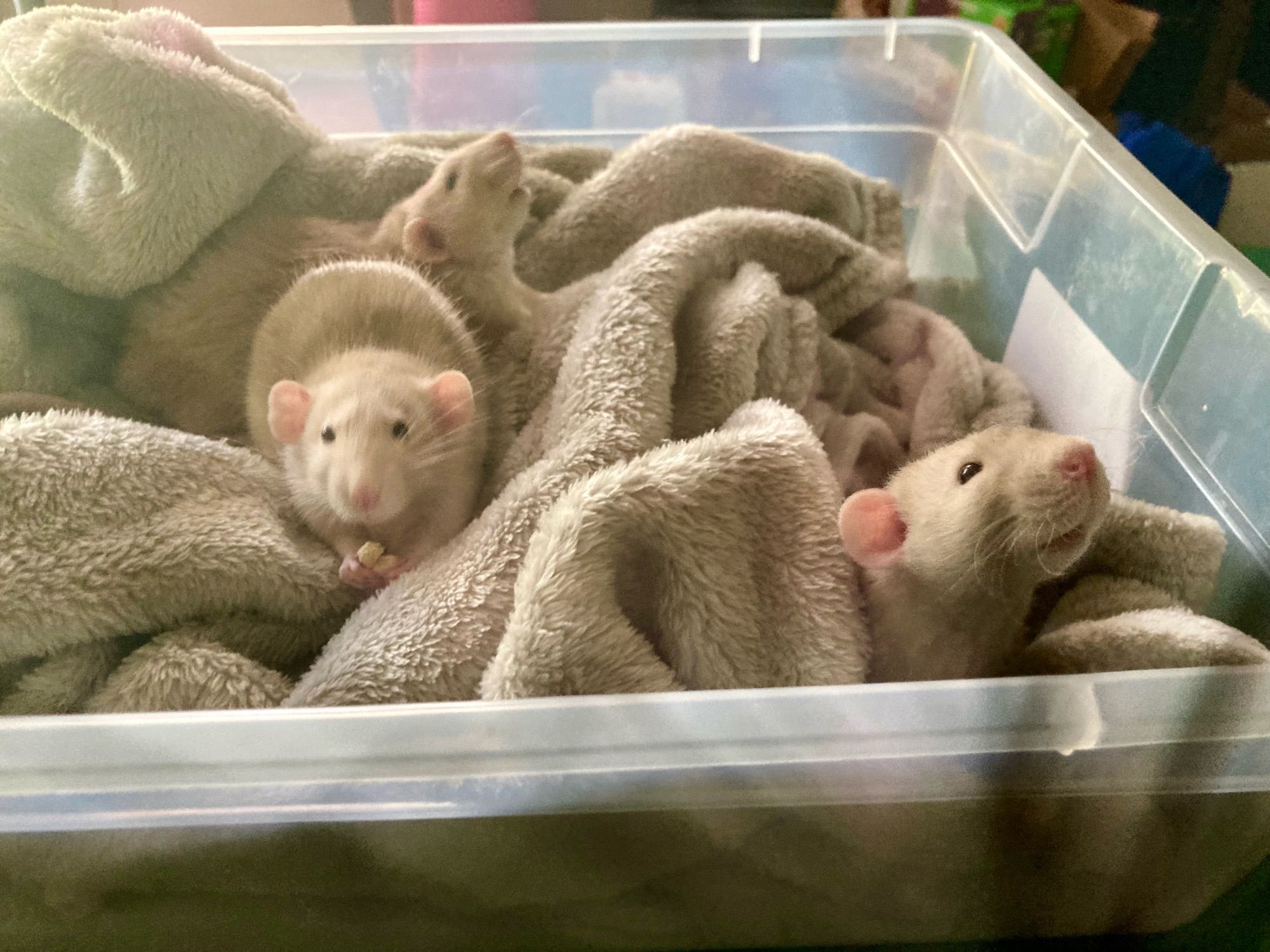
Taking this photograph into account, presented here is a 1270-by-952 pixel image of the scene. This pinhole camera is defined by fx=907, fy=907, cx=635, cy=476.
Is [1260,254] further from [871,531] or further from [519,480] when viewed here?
[519,480]

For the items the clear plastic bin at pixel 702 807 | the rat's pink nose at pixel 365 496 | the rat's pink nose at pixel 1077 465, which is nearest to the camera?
the clear plastic bin at pixel 702 807

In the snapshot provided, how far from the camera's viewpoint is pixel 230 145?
108cm

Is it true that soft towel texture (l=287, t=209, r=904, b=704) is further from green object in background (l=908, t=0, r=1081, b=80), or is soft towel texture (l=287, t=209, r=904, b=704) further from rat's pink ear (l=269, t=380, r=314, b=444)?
green object in background (l=908, t=0, r=1081, b=80)

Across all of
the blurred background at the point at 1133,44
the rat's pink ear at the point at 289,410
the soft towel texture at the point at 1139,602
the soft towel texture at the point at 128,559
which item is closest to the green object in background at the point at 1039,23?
the blurred background at the point at 1133,44

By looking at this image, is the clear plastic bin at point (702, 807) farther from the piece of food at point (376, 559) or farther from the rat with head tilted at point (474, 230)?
the rat with head tilted at point (474, 230)

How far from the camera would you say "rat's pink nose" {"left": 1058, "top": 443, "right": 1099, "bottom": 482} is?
0.65 metres

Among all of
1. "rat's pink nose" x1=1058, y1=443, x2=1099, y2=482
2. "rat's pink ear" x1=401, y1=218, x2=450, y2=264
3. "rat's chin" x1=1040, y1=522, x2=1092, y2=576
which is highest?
"rat's pink nose" x1=1058, y1=443, x2=1099, y2=482

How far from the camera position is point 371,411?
0.87 metres

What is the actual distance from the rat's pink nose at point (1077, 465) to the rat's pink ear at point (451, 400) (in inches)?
21.1

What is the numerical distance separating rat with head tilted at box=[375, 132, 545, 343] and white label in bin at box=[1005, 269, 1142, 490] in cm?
63

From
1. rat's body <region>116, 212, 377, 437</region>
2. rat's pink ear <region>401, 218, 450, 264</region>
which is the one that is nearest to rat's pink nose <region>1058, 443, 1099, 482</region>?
rat's pink ear <region>401, 218, 450, 264</region>

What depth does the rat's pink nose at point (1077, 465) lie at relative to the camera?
0.65 m

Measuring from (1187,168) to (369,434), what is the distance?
1188mm

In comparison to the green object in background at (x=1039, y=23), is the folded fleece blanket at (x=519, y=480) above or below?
below
